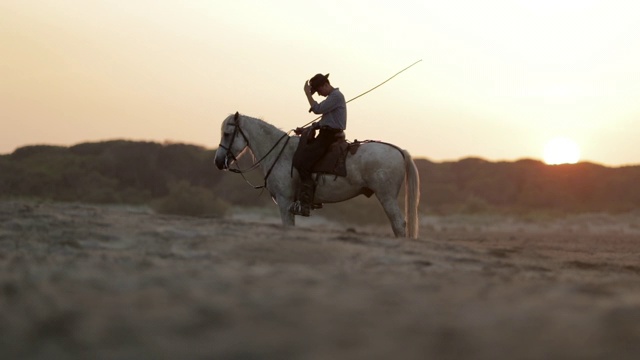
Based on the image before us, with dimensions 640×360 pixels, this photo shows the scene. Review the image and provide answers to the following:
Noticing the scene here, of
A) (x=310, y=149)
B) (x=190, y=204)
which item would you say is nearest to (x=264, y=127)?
(x=310, y=149)

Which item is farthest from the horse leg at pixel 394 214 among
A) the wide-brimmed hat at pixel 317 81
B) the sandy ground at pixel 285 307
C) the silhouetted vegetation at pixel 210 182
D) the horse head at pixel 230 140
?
the silhouetted vegetation at pixel 210 182

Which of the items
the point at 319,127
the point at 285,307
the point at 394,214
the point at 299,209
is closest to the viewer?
the point at 285,307

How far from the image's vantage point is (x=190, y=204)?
3662 centimetres

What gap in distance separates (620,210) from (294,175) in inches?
1665

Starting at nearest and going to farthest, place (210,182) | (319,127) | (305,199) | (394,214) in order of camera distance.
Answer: (394,214) → (319,127) → (305,199) → (210,182)

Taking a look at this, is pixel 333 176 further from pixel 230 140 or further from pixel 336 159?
pixel 230 140

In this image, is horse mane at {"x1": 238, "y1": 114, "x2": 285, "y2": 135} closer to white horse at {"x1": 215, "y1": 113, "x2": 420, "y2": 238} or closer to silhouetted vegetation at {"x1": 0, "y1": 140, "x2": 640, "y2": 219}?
white horse at {"x1": 215, "y1": 113, "x2": 420, "y2": 238}

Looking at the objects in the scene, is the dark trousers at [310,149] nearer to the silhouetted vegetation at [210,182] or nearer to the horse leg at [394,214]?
the horse leg at [394,214]

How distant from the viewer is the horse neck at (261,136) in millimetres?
13875

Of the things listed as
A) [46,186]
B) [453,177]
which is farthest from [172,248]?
[453,177]

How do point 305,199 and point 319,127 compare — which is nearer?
point 319,127

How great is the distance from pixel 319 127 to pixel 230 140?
180 centimetres

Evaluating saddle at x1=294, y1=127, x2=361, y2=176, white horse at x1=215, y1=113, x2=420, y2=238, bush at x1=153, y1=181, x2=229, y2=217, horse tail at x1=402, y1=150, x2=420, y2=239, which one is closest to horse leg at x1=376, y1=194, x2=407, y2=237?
white horse at x1=215, y1=113, x2=420, y2=238

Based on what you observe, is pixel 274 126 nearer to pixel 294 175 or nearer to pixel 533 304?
pixel 294 175
